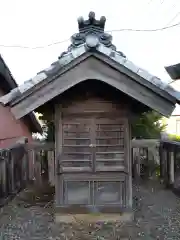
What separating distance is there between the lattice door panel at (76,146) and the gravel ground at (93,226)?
0.88 meters

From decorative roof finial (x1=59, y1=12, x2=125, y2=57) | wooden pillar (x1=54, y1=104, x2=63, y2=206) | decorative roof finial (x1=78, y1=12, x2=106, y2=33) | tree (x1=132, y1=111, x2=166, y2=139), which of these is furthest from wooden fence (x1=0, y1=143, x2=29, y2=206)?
tree (x1=132, y1=111, x2=166, y2=139)

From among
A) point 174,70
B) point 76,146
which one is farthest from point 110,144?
point 174,70

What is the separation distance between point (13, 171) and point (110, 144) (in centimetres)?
269

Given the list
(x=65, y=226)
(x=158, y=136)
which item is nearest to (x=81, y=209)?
(x=65, y=226)

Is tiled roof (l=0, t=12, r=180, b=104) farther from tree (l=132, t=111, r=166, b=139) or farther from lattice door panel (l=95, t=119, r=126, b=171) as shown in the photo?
tree (l=132, t=111, r=166, b=139)

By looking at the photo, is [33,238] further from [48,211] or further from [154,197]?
[154,197]

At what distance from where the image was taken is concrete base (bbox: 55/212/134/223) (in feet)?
17.9

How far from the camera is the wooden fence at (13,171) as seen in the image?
259 inches

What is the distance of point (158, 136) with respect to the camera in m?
Result: 9.77

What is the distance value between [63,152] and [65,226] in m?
1.10

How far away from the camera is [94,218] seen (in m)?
5.47

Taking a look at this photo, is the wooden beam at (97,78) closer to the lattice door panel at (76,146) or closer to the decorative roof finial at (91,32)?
the decorative roof finial at (91,32)

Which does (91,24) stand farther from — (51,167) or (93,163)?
(51,167)

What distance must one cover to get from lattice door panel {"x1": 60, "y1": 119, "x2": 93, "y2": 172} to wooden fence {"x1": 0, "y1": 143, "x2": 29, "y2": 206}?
156 centimetres
